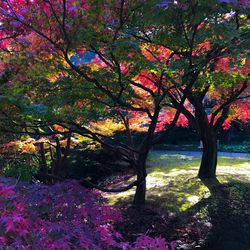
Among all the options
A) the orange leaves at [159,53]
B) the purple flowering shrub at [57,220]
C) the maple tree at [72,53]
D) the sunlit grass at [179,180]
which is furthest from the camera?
the sunlit grass at [179,180]

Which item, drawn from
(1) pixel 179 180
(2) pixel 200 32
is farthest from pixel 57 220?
(1) pixel 179 180

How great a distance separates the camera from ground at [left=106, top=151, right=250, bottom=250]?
17.6ft

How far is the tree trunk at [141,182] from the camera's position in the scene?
19.9 feet

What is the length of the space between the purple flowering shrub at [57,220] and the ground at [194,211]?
3.08ft

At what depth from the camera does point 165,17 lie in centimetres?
367

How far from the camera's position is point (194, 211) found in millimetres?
6539

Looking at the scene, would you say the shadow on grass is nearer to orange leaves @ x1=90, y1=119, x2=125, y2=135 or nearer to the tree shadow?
the tree shadow

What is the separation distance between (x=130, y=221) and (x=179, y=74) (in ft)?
9.24

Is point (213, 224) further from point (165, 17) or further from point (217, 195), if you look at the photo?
point (165, 17)

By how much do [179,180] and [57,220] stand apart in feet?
22.0

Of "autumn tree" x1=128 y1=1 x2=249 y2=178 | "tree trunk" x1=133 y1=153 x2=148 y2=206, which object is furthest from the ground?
"autumn tree" x1=128 y1=1 x2=249 y2=178

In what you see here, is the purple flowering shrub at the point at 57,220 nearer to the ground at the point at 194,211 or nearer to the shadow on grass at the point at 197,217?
the ground at the point at 194,211

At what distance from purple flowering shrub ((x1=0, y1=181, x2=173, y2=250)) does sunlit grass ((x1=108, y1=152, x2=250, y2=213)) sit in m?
3.72

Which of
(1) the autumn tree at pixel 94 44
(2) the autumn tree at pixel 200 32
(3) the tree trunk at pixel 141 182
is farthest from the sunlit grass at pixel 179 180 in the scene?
(2) the autumn tree at pixel 200 32
